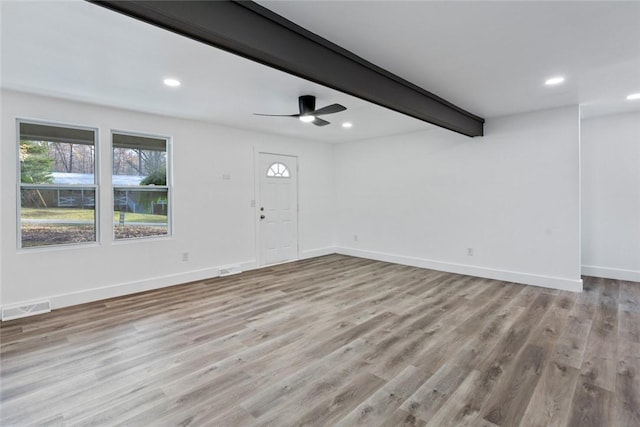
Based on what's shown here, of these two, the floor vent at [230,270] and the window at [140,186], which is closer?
the window at [140,186]

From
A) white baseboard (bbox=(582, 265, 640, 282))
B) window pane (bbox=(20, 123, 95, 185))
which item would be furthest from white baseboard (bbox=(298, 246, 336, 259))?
white baseboard (bbox=(582, 265, 640, 282))

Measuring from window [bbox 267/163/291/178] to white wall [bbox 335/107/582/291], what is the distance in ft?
4.95

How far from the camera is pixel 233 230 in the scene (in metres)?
5.46

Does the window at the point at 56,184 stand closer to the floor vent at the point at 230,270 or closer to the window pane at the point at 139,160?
the window pane at the point at 139,160

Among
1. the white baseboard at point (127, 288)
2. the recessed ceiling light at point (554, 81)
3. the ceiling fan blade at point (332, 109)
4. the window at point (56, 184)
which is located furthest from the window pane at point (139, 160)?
the recessed ceiling light at point (554, 81)

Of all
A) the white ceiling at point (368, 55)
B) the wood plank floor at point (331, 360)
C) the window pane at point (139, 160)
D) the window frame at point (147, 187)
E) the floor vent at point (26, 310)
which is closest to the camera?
the wood plank floor at point (331, 360)

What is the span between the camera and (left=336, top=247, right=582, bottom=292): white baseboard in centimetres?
Result: 432

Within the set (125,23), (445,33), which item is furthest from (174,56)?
(445,33)

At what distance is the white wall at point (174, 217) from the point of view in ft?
11.7

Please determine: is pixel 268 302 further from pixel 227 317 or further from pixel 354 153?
pixel 354 153

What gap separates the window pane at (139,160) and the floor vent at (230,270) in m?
1.70

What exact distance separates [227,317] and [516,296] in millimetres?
3698

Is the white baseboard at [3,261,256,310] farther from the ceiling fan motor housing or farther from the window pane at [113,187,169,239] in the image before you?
the ceiling fan motor housing

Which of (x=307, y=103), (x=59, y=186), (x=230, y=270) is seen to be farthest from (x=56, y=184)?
(x=307, y=103)
